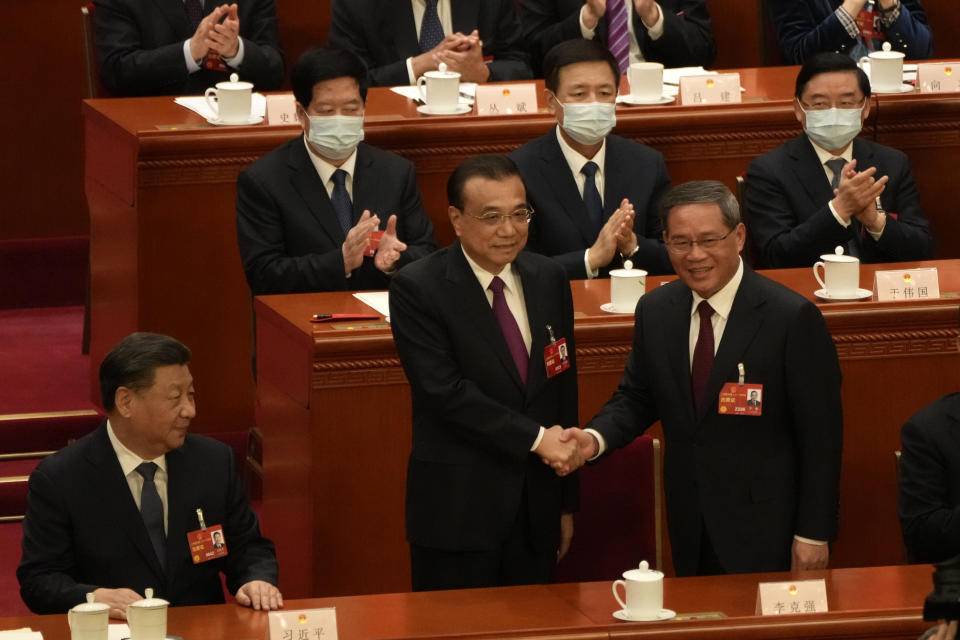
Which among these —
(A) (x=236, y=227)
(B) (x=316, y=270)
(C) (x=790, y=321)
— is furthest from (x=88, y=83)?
(C) (x=790, y=321)

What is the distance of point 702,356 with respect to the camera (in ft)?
10.2

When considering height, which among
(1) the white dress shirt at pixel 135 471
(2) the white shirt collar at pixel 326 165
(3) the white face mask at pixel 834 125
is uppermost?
(3) the white face mask at pixel 834 125

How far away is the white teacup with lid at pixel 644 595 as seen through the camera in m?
2.61

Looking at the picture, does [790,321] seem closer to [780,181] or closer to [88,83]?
[780,181]

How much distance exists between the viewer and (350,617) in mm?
2689

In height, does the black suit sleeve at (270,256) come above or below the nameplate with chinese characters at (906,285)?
above

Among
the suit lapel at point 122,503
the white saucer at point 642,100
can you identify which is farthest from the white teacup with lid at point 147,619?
the white saucer at point 642,100

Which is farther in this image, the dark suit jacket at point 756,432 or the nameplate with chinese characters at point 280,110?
the nameplate with chinese characters at point 280,110

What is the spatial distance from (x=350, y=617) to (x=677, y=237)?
2.98 feet

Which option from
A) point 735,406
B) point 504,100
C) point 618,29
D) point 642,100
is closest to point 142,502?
point 735,406

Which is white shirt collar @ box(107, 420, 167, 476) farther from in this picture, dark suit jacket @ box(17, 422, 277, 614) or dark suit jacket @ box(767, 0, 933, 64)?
dark suit jacket @ box(767, 0, 933, 64)

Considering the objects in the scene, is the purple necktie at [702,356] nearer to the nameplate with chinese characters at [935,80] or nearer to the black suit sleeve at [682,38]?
the nameplate with chinese characters at [935,80]

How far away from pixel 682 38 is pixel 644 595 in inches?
117

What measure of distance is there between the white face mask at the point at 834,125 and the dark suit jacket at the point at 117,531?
1.99 meters
